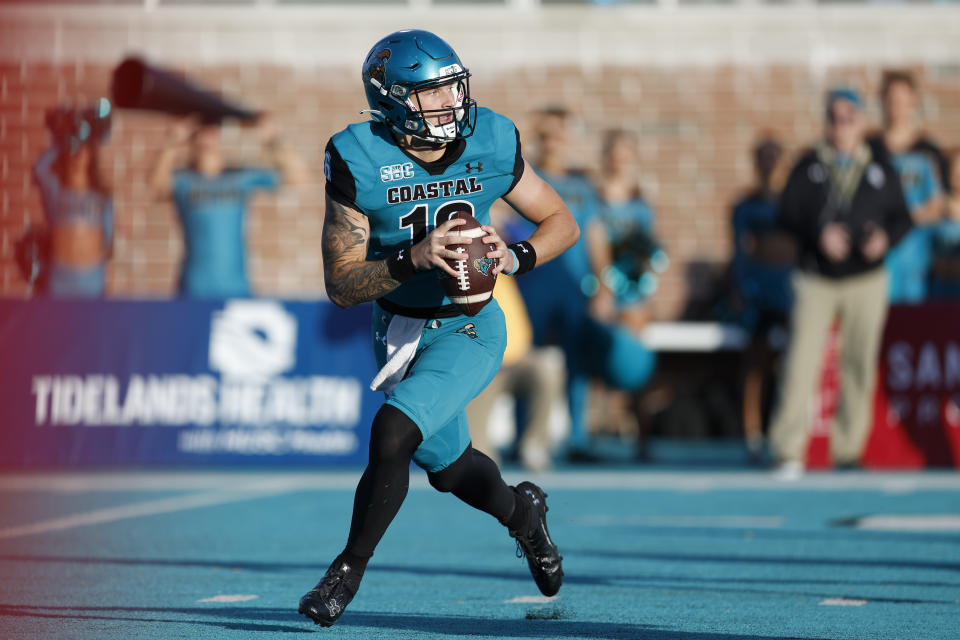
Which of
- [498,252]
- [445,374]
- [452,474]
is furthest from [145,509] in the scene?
[498,252]

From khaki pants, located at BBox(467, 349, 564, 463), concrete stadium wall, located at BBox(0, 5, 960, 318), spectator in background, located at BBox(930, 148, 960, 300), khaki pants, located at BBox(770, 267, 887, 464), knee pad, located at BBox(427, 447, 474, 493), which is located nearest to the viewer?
knee pad, located at BBox(427, 447, 474, 493)

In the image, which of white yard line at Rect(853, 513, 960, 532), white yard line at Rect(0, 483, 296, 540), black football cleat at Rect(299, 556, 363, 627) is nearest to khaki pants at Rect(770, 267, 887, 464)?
white yard line at Rect(853, 513, 960, 532)

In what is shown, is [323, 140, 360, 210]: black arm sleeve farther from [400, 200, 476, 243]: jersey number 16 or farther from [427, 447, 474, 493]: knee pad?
[427, 447, 474, 493]: knee pad

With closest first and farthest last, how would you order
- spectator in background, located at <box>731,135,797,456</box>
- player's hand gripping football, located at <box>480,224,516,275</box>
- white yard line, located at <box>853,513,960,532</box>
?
1. player's hand gripping football, located at <box>480,224,516,275</box>
2. white yard line, located at <box>853,513,960,532</box>
3. spectator in background, located at <box>731,135,797,456</box>

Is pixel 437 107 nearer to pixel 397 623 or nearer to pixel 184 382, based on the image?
pixel 397 623

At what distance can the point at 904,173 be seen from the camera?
10891 mm

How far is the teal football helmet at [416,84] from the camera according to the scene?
4.68m

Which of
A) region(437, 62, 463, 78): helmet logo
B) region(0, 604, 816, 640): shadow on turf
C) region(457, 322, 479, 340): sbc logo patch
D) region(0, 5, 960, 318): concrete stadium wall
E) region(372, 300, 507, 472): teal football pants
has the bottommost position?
region(0, 604, 816, 640): shadow on turf

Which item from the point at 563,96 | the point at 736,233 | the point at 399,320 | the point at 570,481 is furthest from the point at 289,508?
the point at 563,96

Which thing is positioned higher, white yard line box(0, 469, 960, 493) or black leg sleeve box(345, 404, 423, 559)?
black leg sleeve box(345, 404, 423, 559)

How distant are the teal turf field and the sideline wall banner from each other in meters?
0.57

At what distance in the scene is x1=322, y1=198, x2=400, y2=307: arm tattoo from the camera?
179 inches

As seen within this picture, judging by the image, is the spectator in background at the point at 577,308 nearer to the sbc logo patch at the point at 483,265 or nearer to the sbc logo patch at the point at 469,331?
the sbc logo patch at the point at 469,331

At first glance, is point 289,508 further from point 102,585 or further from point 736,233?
point 736,233
